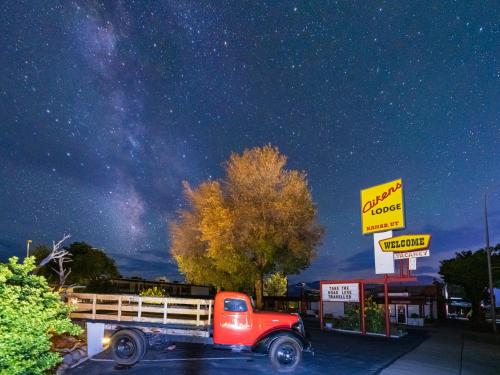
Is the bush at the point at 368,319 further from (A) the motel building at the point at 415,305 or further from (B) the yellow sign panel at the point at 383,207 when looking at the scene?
(A) the motel building at the point at 415,305

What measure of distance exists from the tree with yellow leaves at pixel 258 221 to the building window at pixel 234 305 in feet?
51.0

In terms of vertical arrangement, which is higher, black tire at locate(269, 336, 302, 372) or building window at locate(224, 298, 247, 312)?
building window at locate(224, 298, 247, 312)

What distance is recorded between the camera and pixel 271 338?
464 inches

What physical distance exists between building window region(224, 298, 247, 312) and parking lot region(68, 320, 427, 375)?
5.42 feet

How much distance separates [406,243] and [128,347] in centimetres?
1481

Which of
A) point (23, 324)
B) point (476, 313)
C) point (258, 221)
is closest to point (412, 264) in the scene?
point (258, 221)

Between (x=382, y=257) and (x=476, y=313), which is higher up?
(x=382, y=257)

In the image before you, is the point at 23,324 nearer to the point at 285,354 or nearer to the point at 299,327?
the point at 285,354

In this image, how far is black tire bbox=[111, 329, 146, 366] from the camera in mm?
11719

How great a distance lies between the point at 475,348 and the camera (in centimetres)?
1823

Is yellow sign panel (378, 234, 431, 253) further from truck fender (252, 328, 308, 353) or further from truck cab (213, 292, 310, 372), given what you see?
truck fender (252, 328, 308, 353)

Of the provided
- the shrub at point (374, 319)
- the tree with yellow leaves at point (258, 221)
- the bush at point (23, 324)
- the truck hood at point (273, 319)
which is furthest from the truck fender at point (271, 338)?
the tree with yellow leaves at point (258, 221)

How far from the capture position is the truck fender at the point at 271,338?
11750 millimetres

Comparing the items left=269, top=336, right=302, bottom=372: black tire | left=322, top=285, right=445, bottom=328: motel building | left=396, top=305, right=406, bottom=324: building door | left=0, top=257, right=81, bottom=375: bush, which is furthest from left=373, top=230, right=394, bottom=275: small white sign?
left=0, top=257, right=81, bottom=375: bush
